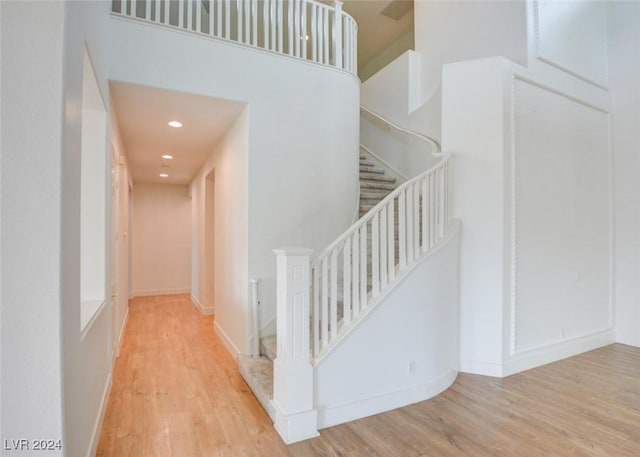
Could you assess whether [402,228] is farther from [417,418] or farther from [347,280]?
[417,418]

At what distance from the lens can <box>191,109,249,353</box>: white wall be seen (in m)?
3.61

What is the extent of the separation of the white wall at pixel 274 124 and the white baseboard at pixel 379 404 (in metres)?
1.39

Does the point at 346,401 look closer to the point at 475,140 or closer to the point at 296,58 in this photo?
the point at 475,140

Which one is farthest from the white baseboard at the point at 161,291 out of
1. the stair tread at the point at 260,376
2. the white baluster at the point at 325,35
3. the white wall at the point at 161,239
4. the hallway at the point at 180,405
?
the white baluster at the point at 325,35

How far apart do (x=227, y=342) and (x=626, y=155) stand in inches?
216

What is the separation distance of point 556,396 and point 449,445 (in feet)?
4.31

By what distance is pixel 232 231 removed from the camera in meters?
4.01

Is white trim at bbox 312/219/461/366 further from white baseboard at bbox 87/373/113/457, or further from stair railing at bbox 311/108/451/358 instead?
white baseboard at bbox 87/373/113/457

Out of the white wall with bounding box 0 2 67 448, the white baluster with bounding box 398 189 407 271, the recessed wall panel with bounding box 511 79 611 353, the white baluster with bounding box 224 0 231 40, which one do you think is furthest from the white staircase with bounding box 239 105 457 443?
the white baluster with bounding box 224 0 231 40

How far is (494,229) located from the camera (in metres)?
3.20

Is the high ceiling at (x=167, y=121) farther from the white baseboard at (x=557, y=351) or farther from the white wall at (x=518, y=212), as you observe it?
the white baseboard at (x=557, y=351)

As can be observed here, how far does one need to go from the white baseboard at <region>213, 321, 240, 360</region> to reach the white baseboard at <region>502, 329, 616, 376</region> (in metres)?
2.74

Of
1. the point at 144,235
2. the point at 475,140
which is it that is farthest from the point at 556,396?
the point at 144,235

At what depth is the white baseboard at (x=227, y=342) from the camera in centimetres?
379
